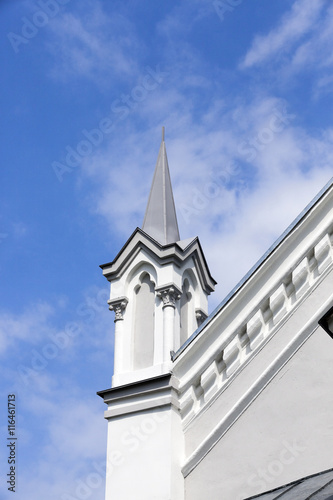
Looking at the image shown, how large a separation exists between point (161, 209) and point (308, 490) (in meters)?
5.03

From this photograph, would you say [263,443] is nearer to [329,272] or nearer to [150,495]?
[150,495]

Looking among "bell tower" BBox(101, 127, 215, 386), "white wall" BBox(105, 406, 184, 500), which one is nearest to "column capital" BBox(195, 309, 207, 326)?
"bell tower" BBox(101, 127, 215, 386)

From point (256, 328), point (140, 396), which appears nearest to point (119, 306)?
point (140, 396)

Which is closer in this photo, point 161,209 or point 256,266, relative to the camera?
point 256,266

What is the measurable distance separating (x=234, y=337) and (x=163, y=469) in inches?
65.8

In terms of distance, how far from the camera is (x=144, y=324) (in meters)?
9.84

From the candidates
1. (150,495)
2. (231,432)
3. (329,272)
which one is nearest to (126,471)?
(150,495)

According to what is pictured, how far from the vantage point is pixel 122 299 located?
999 centimetres

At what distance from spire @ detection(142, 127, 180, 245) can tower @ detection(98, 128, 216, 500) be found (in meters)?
0.02

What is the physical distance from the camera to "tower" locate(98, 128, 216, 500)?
8.55 meters

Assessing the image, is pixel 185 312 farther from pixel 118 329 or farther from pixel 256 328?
pixel 256 328

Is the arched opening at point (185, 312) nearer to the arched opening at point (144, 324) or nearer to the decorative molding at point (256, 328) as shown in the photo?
the arched opening at point (144, 324)

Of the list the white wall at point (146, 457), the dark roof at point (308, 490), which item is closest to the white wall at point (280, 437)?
the dark roof at point (308, 490)

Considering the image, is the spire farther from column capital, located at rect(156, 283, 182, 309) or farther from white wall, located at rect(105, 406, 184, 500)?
white wall, located at rect(105, 406, 184, 500)
